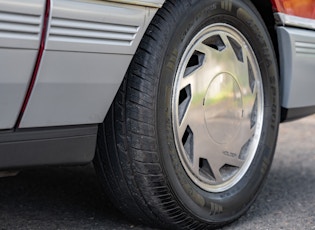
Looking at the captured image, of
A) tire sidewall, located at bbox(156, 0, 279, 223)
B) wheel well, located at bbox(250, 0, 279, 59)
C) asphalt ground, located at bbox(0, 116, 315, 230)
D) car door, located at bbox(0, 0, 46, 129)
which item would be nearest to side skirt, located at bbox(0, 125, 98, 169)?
car door, located at bbox(0, 0, 46, 129)

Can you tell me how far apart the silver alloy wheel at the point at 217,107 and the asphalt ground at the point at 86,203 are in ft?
0.88

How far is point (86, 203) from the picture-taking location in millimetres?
2836

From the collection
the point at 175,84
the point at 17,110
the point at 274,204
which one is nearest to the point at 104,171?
the point at 175,84

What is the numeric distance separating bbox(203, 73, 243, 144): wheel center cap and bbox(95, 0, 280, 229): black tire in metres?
0.21

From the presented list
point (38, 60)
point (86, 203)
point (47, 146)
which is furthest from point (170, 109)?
point (86, 203)

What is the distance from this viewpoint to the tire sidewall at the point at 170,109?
2270mm

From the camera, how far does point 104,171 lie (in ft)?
7.63

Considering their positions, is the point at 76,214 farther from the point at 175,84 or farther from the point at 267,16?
the point at 267,16

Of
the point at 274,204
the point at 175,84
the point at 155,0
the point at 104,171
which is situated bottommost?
the point at 274,204

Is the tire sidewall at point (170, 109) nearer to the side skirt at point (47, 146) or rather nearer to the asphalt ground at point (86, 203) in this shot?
the asphalt ground at point (86, 203)

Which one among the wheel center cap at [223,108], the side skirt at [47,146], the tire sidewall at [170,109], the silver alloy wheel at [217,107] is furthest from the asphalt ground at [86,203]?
the side skirt at [47,146]

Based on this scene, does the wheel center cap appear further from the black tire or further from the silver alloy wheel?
the black tire

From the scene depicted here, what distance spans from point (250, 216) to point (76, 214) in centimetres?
75

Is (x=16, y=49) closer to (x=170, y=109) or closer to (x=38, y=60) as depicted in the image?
(x=38, y=60)
